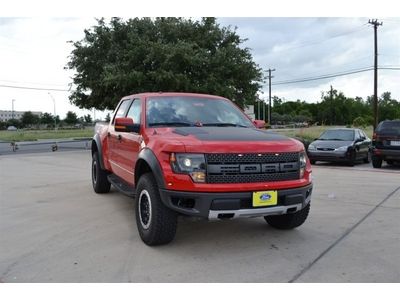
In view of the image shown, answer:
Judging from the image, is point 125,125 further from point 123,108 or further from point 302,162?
point 302,162

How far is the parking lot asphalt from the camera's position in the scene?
155 inches

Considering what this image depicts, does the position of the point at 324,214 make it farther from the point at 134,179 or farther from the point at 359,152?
the point at 359,152

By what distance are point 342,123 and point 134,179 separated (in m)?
101

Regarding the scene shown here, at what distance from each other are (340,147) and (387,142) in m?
1.56

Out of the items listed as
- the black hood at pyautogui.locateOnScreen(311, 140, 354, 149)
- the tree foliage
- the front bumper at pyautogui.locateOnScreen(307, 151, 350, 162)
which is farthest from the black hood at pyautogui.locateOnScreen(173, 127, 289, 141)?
the tree foliage

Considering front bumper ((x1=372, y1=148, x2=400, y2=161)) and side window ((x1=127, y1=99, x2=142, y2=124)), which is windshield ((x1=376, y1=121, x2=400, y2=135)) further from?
side window ((x1=127, y1=99, x2=142, y2=124))

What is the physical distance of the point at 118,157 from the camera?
253 inches

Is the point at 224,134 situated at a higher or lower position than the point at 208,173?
higher

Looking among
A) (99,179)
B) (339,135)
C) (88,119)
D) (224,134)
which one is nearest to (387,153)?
(339,135)

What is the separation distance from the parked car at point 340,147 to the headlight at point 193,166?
10775mm

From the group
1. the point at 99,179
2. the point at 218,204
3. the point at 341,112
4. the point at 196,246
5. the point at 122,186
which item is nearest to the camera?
the point at 218,204

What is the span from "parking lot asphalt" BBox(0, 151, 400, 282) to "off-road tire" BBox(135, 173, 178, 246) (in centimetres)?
14

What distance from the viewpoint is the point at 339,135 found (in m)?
15.2

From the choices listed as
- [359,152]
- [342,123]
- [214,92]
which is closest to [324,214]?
[359,152]
